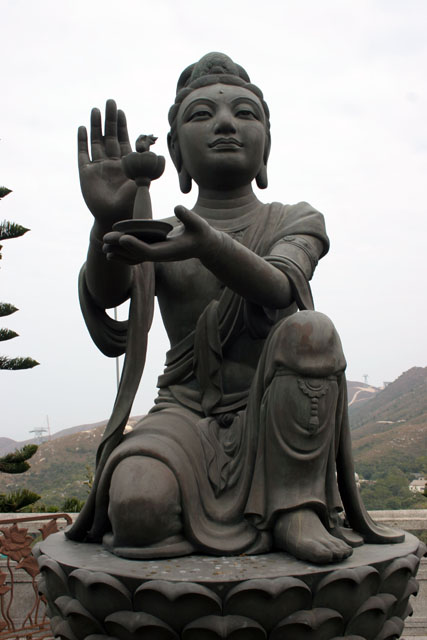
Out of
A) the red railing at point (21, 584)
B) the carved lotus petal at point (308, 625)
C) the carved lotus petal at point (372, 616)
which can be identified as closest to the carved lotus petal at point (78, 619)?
the carved lotus petal at point (308, 625)

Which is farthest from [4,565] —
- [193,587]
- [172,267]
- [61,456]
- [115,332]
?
[61,456]

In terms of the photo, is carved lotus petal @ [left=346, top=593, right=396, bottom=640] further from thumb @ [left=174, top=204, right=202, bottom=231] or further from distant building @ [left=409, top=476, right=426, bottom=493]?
distant building @ [left=409, top=476, right=426, bottom=493]

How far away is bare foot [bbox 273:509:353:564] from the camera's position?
2.83 meters

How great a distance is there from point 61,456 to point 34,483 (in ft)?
4.42

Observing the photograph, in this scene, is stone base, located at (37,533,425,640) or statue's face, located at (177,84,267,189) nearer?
stone base, located at (37,533,425,640)

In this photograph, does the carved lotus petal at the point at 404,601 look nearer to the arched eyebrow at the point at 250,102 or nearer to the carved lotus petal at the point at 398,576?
the carved lotus petal at the point at 398,576

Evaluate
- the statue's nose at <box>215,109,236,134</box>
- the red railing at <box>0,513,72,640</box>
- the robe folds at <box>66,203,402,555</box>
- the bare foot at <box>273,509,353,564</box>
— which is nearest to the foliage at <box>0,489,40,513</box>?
the red railing at <box>0,513,72,640</box>

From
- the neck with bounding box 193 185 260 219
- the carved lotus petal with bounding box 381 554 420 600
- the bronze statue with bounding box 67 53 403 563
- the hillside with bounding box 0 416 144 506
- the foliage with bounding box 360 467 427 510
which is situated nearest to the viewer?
the carved lotus petal with bounding box 381 554 420 600

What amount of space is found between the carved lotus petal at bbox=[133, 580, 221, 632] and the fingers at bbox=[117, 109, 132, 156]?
2143 millimetres

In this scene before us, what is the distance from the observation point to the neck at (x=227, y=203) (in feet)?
13.5

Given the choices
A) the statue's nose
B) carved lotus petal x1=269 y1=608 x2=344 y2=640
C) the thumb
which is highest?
the statue's nose

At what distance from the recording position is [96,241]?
367cm

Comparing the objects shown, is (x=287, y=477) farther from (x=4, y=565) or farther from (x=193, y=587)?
(x=4, y=565)

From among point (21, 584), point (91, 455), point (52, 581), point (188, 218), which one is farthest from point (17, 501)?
point (91, 455)
